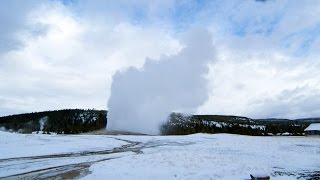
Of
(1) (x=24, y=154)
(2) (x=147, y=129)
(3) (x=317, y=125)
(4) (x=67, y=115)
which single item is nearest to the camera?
(1) (x=24, y=154)

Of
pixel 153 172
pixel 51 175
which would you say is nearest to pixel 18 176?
pixel 51 175

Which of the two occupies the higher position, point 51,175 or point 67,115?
point 67,115

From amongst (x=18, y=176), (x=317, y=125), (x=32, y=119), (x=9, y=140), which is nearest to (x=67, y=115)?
(x=32, y=119)

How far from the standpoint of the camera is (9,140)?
42.4 meters

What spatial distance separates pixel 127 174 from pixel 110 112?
10237 centimetres

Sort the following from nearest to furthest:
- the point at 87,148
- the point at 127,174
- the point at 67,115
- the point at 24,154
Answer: the point at 127,174
the point at 24,154
the point at 87,148
the point at 67,115

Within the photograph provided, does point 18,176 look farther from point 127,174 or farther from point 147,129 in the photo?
point 147,129

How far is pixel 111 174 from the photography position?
19844 mm

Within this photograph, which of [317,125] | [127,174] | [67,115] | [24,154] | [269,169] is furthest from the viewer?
[67,115]

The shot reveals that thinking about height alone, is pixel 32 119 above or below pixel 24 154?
above

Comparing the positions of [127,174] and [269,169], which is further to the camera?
[269,169]

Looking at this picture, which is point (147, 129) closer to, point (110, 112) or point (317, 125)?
point (110, 112)

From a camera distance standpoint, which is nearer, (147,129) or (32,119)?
(147,129)

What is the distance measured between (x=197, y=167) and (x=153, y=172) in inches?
133
